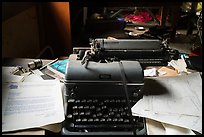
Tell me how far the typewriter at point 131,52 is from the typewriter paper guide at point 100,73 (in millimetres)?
74

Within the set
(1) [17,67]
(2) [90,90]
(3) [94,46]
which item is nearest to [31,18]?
(1) [17,67]

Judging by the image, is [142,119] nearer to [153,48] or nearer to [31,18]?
[153,48]

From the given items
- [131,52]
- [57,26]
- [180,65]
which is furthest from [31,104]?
[57,26]

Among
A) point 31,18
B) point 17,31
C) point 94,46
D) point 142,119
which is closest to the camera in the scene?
point 142,119

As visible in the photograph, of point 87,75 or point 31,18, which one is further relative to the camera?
point 31,18

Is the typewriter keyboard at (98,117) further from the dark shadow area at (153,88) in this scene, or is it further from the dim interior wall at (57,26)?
the dim interior wall at (57,26)

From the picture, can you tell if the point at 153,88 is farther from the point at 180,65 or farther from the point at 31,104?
the point at 31,104

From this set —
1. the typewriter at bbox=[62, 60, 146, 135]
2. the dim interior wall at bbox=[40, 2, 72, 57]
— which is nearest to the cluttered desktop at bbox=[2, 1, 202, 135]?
the typewriter at bbox=[62, 60, 146, 135]

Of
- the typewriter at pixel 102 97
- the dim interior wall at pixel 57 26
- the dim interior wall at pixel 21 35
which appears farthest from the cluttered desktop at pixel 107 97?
the dim interior wall at pixel 57 26

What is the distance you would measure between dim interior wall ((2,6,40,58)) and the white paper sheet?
74 centimetres

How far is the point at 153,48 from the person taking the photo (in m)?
0.87

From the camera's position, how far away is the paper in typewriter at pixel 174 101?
68 cm

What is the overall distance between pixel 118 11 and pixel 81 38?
85 cm

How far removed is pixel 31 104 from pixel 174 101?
46cm
